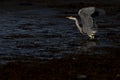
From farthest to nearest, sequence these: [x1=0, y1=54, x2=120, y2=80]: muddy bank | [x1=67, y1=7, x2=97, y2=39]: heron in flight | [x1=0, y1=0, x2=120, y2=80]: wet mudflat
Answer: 1. [x1=67, y1=7, x2=97, y2=39]: heron in flight
2. [x1=0, y1=0, x2=120, y2=80]: wet mudflat
3. [x1=0, y1=54, x2=120, y2=80]: muddy bank

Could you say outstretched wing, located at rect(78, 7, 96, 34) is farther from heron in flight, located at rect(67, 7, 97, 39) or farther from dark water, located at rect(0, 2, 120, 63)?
dark water, located at rect(0, 2, 120, 63)

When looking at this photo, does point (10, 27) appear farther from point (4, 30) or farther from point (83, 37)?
point (83, 37)

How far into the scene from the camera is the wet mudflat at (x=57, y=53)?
13914 mm

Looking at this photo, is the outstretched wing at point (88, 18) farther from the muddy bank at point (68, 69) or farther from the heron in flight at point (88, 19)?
the muddy bank at point (68, 69)

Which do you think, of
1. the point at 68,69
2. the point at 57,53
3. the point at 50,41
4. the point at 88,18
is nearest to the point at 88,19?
the point at 88,18

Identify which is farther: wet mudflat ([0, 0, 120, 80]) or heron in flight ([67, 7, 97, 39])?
heron in flight ([67, 7, 97, 39])

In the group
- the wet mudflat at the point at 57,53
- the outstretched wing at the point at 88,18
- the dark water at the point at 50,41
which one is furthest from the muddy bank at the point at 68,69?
the outstretched wing at the point at 88,18

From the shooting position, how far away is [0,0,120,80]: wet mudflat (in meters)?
13.9

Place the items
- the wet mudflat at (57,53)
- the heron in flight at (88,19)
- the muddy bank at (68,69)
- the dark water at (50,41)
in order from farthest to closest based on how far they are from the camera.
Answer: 1. the heron in flight at (88,19)
2. the dark water at (50,41)
3. the wet mudflat at (57,53)
4. the muddy bank at (68,69)

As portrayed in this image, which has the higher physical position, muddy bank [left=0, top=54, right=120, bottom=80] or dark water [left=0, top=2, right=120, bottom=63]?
muddy bank [left=0, top=54, right=120, bottom=80]

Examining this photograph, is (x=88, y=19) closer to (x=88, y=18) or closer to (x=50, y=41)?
(x=88, y=18)

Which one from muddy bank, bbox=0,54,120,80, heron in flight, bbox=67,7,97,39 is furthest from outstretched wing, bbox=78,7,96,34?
muddy bank, bbox=0,54,120,80

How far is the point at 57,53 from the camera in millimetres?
17984

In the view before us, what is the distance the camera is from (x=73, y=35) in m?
23.7
